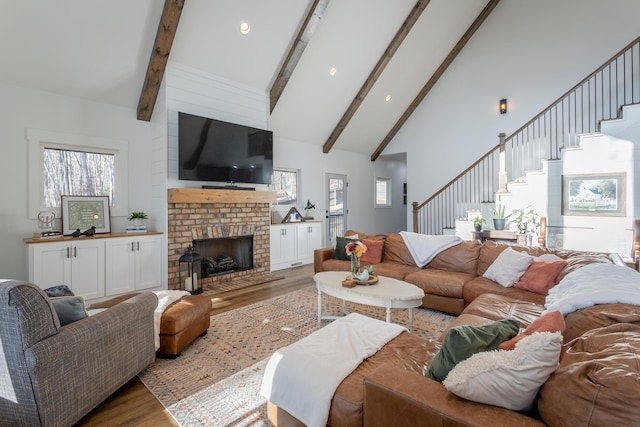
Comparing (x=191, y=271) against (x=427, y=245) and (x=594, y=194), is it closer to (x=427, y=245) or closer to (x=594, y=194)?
(x=427, y=245)

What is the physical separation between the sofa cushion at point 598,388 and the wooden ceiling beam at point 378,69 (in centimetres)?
593

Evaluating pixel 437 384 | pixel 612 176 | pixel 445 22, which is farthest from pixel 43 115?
pixel 612 176

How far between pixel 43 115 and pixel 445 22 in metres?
6.98

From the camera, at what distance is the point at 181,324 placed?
8.25 ft

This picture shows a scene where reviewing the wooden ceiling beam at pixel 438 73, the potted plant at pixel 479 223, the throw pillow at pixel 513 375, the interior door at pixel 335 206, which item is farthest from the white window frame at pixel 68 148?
the wooden ceiling beam at pixel 438 73

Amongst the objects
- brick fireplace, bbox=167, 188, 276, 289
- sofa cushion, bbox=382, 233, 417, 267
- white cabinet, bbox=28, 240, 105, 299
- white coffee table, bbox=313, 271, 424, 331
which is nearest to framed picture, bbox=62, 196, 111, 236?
white cabinet, bbox=28, 240, 105, 299

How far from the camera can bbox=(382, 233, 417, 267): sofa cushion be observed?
425 centimetres

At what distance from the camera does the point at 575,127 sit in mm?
5793

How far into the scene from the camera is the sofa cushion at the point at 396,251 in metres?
4.25

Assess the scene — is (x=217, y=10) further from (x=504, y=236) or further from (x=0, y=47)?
(x=504, y=236)

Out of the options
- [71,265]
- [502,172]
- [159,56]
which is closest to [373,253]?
[502,172]

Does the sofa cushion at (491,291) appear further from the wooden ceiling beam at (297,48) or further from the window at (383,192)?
the window at (383,192)

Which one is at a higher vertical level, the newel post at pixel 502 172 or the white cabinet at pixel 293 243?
the newel post at pixel 502 172

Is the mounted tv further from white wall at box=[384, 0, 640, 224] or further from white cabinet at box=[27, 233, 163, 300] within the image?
white wall at box=[384, 0, 640, 224]
